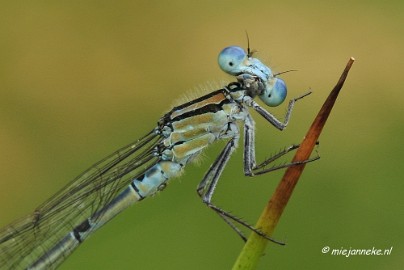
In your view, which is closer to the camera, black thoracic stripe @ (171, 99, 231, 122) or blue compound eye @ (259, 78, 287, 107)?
blue compound eye @ (259, 78, 287, 107)

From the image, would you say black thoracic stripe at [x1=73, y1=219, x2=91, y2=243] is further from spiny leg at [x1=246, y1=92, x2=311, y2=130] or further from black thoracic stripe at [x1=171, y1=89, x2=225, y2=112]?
spiny leg at [x1=246, y1=92, x2=311, y2=130]

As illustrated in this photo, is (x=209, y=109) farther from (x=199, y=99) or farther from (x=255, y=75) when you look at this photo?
(x=255, y=75)

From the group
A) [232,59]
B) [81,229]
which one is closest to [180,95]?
[81,229]

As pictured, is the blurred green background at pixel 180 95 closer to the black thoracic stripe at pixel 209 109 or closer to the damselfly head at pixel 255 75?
the black thoracic stripe at pixel 209 109

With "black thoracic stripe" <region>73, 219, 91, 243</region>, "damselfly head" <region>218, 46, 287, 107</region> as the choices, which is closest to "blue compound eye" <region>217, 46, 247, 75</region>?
"damselfly head" <region>218, 46, 287, 107</region>

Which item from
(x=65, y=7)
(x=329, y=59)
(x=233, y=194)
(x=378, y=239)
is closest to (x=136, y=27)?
(x=65, y=7)

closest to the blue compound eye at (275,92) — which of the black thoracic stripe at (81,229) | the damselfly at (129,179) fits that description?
the damselfly at (129,179)
